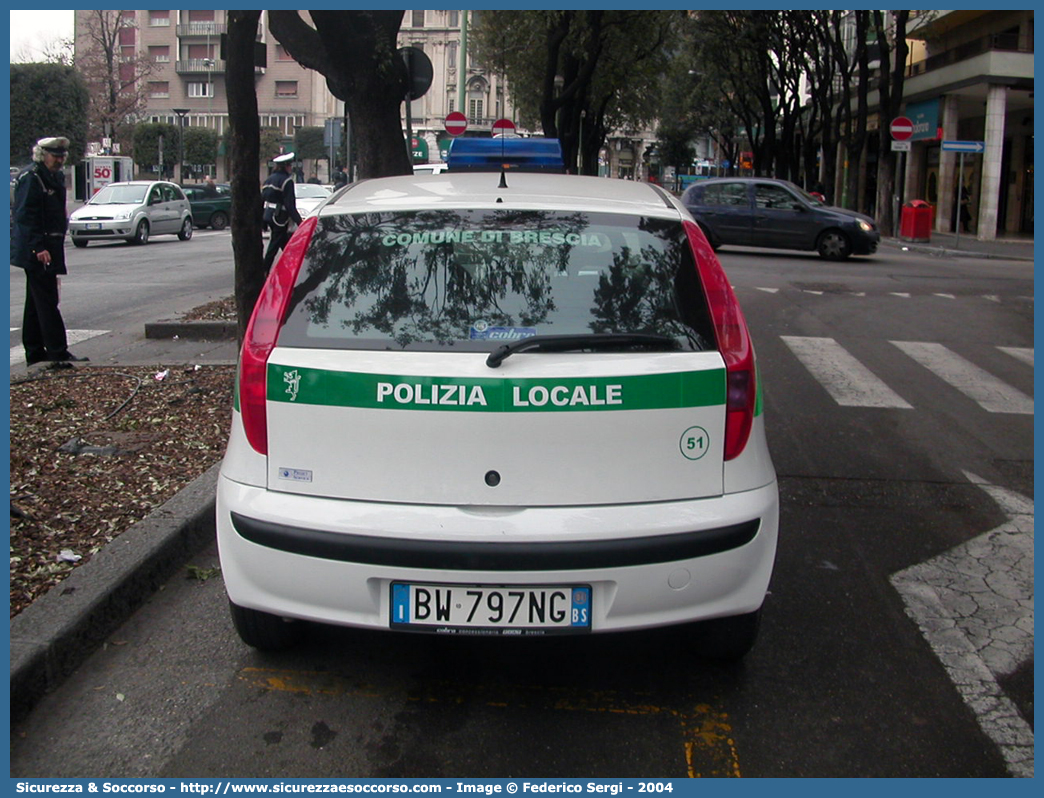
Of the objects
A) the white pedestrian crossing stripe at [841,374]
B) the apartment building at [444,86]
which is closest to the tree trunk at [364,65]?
the white pedestrian crossing stripe at [841,374]

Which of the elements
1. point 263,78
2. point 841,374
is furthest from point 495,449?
point 263,78

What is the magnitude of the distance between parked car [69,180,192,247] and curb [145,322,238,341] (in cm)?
1649

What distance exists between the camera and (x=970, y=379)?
9188mm

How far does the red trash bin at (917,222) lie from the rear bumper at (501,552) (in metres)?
27.4

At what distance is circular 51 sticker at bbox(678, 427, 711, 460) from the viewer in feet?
10.6

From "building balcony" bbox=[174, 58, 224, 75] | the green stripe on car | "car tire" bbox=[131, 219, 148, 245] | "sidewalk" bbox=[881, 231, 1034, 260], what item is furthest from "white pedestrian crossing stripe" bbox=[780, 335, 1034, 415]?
"building balcony" bbox=[174, 58, 224, 75]

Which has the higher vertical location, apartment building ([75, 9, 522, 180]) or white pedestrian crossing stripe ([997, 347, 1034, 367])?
apartment building ([75, 9, 522, 180])

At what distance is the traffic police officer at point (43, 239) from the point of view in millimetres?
8422

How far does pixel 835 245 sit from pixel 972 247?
858cm

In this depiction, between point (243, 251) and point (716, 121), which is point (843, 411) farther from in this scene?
point (716, 121)

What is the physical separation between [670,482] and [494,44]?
3771 centimetres

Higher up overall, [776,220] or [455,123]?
[455,123]

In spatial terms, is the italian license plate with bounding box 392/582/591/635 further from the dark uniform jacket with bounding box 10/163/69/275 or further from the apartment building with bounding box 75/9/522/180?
the apartment building with bounding box 75/9/522/180

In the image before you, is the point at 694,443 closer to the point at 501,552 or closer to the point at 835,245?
the point at 501,552
